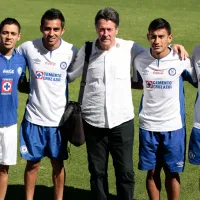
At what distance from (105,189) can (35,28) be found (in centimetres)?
1156

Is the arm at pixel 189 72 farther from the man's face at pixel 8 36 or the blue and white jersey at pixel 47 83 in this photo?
the man's face at pixel 8 36

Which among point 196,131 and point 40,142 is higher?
point 196,131

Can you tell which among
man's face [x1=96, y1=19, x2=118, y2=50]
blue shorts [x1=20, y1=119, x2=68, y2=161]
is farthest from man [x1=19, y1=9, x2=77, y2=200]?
man's face [x1=96, y1=19, x2=118, y2=50]

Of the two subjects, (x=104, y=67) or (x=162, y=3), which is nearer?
(x=104, y=67)

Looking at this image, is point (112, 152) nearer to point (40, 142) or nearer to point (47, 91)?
point (40, 142)

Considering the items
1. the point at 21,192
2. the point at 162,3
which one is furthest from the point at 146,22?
the point at 21,192

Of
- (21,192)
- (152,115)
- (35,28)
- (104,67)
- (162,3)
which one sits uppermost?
(162,3)

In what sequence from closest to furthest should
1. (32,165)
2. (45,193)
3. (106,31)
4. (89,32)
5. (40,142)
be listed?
(106,31), (40,142), (32,165), (45,193), (89,32)

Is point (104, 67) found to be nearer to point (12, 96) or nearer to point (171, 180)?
point (12, 96)

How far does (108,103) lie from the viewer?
534 centimetres

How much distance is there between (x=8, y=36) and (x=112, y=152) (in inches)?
62.4

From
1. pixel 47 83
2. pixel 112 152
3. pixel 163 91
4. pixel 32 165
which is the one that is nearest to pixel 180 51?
pixel 163 91

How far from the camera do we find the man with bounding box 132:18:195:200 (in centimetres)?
542

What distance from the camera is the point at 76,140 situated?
17.9ft
